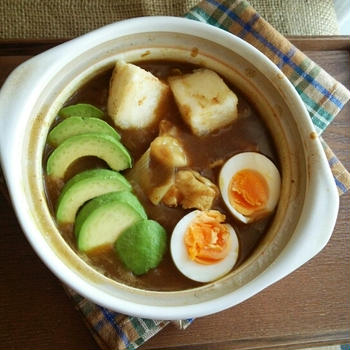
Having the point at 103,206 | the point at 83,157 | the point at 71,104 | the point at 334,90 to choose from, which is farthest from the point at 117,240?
the point at 334,90

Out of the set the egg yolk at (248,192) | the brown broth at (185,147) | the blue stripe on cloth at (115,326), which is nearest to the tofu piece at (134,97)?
the brown broth at (185,147)

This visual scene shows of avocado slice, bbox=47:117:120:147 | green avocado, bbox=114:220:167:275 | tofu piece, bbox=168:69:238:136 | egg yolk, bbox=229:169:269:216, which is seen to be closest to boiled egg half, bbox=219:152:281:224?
egg yolk, bbox=229:169:269:216

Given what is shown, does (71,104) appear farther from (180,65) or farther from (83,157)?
(180,65)

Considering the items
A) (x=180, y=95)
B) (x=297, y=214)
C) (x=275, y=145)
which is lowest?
(x=297, y=214)

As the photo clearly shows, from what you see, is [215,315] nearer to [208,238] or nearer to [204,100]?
[208,238]

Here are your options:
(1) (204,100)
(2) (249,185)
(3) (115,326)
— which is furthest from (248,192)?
(3) (115,326)

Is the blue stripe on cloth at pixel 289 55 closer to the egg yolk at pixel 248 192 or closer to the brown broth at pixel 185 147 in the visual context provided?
the brown broth at pixel 185 147
